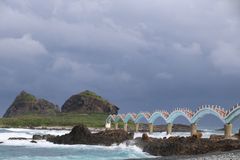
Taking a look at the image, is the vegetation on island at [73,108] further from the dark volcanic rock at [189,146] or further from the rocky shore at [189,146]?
the dark volcanic rock at [189,146]

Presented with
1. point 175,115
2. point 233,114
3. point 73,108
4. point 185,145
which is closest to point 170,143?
point 185,145

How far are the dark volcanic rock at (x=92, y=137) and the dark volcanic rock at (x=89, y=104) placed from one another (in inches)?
4857

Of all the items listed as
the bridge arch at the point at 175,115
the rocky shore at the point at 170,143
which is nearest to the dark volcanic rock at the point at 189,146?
the rocky shore at the point at 170,143

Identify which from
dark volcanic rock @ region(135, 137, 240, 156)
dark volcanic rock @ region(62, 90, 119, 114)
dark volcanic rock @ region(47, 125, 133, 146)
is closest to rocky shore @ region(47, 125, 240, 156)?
dark volcanic rock @ region(135, 137, 240, 156)

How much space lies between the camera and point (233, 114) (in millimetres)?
51938

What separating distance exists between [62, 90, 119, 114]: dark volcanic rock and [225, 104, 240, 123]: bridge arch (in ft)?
424

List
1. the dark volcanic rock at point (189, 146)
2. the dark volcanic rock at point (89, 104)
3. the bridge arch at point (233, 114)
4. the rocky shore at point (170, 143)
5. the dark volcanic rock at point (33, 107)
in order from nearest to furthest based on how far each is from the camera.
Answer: the dark volcanic rock at point (189, 146) → the rocky shore at point (170, 143) → the bridge arch at point (233, 114) → the dark volcanic rock at point (89, 104) → the dark volcanic rock at point (33, 107)

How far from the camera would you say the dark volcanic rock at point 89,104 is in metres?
182

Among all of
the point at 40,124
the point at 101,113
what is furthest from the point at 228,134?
the point at 101,113

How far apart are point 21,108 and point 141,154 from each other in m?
162

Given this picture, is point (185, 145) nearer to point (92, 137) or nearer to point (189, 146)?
point (189, 146)

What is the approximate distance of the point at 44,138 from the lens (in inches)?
2495

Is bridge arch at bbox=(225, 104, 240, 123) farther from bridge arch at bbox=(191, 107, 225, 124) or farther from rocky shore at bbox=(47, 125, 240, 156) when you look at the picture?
rocky shore at bbox=(47, 125, 240, 156)

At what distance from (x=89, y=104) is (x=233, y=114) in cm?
13305
